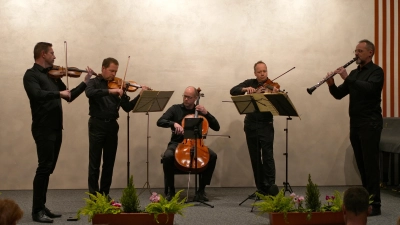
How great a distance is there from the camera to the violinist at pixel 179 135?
20.8 feet

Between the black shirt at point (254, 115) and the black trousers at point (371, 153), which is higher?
the black shirt at point (254, 115)

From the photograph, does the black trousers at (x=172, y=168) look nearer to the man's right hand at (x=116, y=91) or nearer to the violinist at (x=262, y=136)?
the violinist at (x=262, y=136)

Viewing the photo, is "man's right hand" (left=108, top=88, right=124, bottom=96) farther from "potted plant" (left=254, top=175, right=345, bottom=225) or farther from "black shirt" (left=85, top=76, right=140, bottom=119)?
"potted plant" (left=254, top=175, right=345, bottom=225)

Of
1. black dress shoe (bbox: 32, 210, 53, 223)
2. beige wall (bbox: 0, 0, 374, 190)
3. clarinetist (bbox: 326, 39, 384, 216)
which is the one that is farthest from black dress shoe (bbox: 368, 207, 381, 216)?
black dress shoe (bbox: 32, 210, 53, 223)

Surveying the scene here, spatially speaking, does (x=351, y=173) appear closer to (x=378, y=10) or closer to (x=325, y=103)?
(x=325, y=103)

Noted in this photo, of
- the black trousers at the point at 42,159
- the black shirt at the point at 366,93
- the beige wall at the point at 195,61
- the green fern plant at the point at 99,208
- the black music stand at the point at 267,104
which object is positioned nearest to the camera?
the green fern plant at the point at 99,208

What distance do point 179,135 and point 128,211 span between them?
6.62 feet

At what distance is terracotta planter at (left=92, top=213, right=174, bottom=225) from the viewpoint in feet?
14.9

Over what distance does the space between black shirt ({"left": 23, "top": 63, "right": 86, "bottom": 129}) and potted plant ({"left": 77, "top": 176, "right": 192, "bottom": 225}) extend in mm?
1015

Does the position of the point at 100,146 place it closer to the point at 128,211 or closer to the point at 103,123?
the point at 103,123

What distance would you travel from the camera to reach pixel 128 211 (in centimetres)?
470

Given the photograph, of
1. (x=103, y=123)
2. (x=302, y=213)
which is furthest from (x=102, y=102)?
(x=302, y=213)

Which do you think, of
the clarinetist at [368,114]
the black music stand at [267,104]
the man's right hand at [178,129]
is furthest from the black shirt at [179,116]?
the clarinetist at [368,114]

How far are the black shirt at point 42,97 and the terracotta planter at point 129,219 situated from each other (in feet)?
3.88
